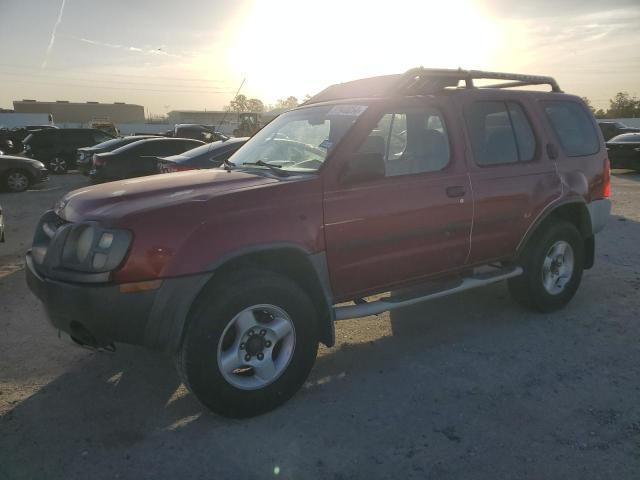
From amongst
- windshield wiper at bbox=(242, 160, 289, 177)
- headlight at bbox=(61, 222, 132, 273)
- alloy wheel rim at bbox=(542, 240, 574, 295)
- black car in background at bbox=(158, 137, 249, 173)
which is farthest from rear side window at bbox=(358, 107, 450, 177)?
black car in background at bbox=(158, 137, 249, 173)

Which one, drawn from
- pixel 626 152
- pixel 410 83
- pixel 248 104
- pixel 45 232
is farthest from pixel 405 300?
pixel 248 104

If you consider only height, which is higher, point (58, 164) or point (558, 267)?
point (58, 164)

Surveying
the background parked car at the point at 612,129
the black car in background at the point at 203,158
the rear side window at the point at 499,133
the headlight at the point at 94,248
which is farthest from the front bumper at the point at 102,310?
the background parked car at the point at 612,129

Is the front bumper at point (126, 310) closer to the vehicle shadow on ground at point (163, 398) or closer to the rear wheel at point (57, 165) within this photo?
the vehicle shadow on ground at point (163, 398)

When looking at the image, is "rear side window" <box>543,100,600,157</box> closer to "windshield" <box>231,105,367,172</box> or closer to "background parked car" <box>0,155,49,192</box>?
"windshield" <box>231,105,367,172</box>

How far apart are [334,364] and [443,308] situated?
164 cm

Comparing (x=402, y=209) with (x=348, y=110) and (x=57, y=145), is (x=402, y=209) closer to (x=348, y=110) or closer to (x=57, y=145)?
(x=348, y=110)

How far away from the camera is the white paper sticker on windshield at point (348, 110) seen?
11.6ft

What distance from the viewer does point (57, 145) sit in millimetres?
18250

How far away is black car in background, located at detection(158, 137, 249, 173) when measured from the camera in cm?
799

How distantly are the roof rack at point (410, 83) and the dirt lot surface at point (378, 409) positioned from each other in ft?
6.71

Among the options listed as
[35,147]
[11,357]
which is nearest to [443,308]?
[11,357]

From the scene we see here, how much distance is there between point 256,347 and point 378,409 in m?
0.87

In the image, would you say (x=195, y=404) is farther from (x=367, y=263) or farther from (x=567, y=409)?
(x=567, y=409)
